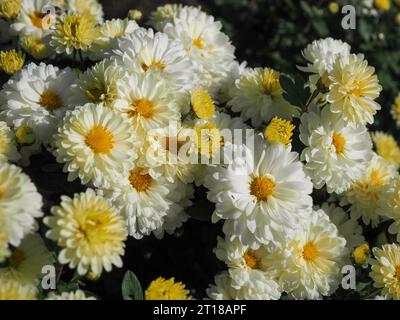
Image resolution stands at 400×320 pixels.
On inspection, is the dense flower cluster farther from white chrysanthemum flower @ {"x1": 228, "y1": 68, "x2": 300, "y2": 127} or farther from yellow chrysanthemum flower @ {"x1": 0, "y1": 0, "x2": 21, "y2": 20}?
yellow chrysanthemum flower @ {"x1": 0, "y1": 0, "x2": 21, "y2": 20}

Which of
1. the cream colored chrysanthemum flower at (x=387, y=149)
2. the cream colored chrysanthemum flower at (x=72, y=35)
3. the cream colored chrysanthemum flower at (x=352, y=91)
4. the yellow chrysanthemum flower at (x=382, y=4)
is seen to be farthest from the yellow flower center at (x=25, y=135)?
the yellow chrysanthemum flower at (x=382, y=4)

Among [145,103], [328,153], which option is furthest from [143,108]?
[328,153]

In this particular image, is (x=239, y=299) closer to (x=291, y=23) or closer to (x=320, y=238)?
(x=320, y=238)

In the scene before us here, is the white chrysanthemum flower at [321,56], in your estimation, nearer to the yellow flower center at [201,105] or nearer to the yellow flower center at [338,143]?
the yellow flower center at [338,143]

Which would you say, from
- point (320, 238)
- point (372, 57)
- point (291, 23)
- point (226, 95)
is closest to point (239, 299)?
point (320, 238)

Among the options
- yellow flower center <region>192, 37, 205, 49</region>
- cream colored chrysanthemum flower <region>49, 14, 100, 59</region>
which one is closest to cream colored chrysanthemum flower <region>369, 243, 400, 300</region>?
yellow flower center <region>192, 37, 205, 49</region>
